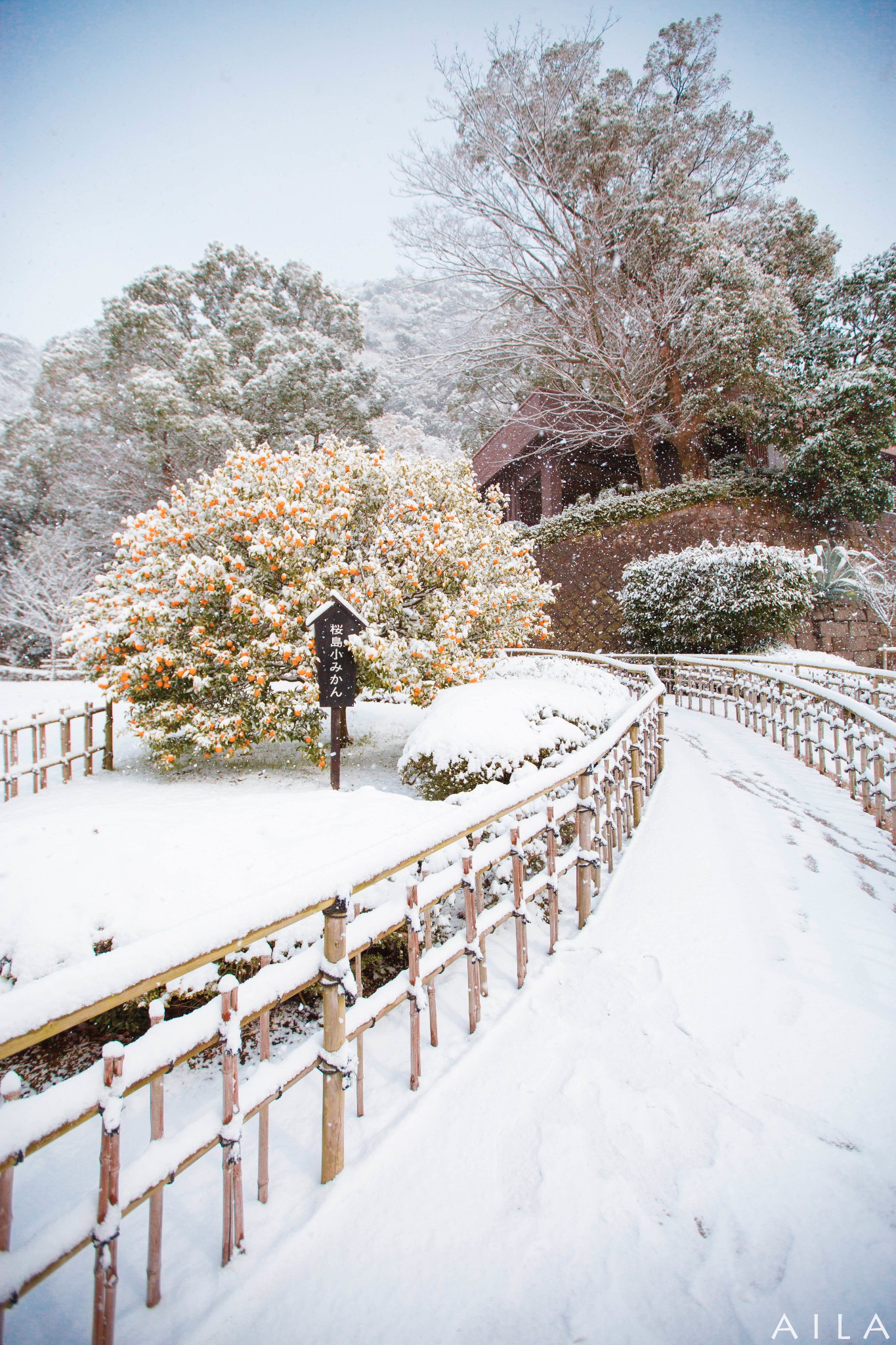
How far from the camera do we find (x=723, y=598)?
13422 mm

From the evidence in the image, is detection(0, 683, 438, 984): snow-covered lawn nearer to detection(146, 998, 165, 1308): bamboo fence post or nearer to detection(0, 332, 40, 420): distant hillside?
detection(146, 998, 165, 1308): bamboo fence post

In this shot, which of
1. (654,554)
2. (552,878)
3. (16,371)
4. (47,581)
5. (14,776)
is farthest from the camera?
(16,371)

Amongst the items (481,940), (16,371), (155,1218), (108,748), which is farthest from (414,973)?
(16,371)

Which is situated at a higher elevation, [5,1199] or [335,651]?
[335,651]

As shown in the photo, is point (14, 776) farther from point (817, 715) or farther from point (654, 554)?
point (654, 554)

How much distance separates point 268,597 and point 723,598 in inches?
433

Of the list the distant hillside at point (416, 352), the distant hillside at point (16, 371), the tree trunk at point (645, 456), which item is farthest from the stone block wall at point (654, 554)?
the distant hillside at point (16, 371)

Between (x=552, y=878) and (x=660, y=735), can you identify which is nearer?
(x=552, y=878)

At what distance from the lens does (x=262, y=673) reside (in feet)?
19.4

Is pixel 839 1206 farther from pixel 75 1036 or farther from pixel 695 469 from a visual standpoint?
pixel 695 469

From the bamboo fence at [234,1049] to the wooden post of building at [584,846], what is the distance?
200 mm

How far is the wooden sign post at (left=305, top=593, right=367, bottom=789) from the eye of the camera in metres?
5.59

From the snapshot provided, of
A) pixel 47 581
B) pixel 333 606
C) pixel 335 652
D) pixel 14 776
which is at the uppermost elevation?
pixel 47 581

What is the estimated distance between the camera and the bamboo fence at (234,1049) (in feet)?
3.52
